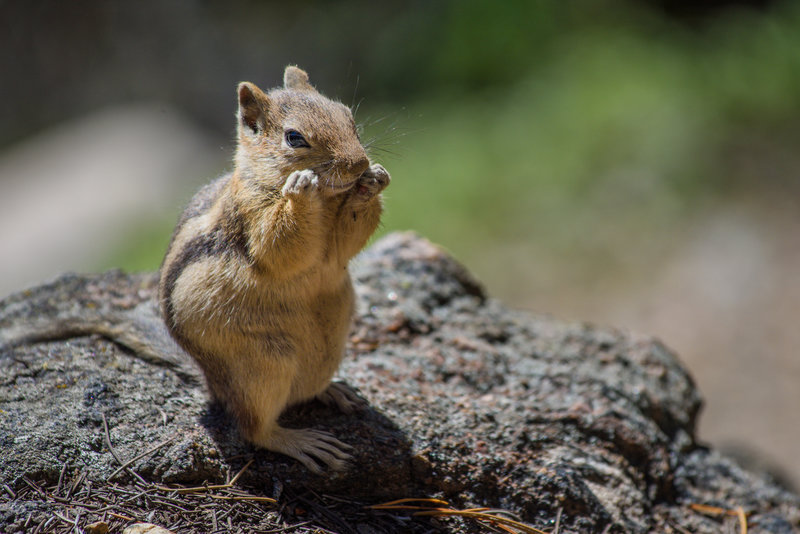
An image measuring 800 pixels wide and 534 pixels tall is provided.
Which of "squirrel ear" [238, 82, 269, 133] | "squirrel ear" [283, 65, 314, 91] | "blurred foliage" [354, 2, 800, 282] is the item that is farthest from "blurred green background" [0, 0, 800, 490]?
"squirrel ear" [238, 82, 269, 133]

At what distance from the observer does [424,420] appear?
3656 millimetres

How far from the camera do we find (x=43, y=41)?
13.2 metres

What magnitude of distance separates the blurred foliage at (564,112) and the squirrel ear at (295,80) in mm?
4289

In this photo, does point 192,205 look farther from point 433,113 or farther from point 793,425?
point 433,113

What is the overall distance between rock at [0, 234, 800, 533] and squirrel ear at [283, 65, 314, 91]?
1.37 metres

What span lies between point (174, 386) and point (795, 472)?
5.72 meters

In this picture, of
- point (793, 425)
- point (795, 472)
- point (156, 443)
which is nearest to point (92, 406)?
point (156, 443)

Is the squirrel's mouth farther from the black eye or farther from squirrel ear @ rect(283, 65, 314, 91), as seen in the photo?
squirrel ear @ rect(283, 65, 314, 91)

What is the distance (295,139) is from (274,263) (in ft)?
1.71

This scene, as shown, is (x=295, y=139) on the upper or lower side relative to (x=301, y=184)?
upper

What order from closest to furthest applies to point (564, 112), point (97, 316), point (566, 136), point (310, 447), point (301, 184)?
point (301, 184)
point (310, 447)
point (97, 316)
point (566, 136)
point (564, 112)

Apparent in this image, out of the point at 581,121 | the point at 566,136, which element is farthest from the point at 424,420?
the point at 581,121

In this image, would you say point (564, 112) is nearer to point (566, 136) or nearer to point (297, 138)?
Answer: point (566, 136)

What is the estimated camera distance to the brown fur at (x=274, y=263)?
3.18 meters
